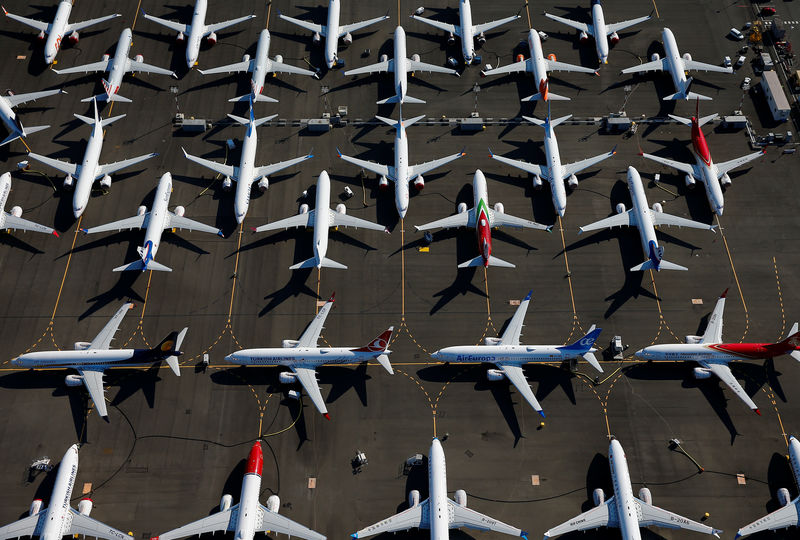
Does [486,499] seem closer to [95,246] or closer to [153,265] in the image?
[153,265]

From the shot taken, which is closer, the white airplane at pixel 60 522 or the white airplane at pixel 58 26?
the white airplane at pixel 60 522

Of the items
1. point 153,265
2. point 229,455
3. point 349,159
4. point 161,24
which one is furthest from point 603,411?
point 161,24

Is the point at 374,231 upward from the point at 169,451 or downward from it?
upward

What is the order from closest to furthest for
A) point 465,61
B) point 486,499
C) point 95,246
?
point 486,499
point 95,246
point 465,61

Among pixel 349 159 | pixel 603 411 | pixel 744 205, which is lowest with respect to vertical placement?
pixel 603 411

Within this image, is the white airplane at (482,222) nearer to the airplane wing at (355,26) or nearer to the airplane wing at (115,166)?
the airplane wing at (355,26)

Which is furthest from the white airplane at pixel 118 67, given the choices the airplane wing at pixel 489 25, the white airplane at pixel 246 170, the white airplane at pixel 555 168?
the white airplane at pixel 555 168

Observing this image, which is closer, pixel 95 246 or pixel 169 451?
pixel 169 451
